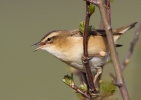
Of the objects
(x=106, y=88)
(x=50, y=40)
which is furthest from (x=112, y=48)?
(x=50, y=40)

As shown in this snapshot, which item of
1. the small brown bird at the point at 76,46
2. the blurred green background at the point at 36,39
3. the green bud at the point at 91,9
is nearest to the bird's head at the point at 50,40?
the small brown bird at the point at 76,46

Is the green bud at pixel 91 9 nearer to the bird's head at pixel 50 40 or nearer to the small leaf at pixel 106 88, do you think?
the small leaf at pixel 106 88

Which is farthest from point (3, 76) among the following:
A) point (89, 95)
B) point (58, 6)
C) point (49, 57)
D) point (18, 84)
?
point (89, 95)

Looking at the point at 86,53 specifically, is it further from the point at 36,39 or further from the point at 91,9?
the point at 36,39

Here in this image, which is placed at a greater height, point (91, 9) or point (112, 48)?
point (91, 9)

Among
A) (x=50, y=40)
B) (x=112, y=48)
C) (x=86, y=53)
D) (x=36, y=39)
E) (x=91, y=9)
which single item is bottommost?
(x=36, y=39)

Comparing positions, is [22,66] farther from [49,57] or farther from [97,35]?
[97,35]
